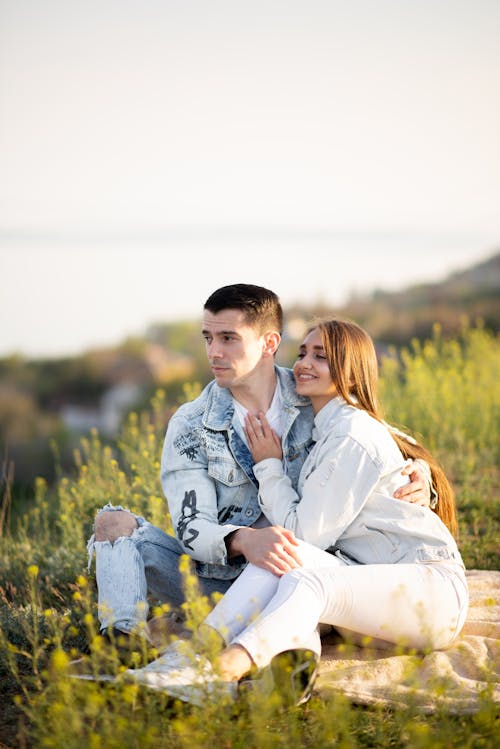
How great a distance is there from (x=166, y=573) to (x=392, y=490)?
113cm

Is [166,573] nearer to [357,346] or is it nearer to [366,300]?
[357,346]

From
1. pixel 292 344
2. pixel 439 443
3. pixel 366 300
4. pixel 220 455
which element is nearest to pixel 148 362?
pixel 366 300

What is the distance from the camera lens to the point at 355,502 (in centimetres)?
367

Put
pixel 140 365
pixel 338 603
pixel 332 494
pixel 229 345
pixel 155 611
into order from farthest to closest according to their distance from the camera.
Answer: pixel 140 365, pixel 229 345, pixel 332 494, pixel 338 603, pixel 155 611

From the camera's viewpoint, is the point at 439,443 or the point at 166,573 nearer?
the point at 166,573

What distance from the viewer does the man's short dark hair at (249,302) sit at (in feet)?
13.9

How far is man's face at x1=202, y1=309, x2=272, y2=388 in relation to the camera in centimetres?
422

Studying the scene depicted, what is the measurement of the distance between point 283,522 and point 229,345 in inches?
37.8

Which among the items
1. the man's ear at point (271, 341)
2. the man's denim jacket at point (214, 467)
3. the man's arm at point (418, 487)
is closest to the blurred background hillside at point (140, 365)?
the man's ear at point (271, 341)

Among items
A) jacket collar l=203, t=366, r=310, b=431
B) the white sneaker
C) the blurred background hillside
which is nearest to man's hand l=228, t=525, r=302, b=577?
the white sneaker

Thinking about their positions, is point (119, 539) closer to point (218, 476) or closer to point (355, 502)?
point (218, 476)

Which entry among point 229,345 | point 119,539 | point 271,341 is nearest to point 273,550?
point 119,539

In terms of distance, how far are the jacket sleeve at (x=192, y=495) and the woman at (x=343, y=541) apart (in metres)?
0.25

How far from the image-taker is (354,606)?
3.46 metres
